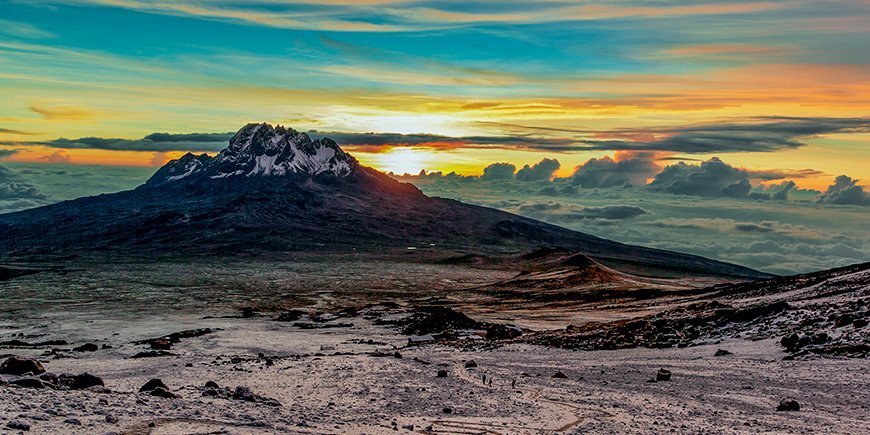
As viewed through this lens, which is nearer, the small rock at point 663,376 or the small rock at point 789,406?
the small rock at point 789,406

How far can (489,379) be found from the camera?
29828 mm

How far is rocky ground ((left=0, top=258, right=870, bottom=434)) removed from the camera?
19.9 meters

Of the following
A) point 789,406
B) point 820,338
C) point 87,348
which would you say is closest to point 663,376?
point 789,406

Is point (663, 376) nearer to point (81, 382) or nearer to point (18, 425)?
point (81, 382)

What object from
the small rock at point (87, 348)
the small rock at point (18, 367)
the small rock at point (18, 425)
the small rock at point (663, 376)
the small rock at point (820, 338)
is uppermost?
the small rock at point (18, 425)

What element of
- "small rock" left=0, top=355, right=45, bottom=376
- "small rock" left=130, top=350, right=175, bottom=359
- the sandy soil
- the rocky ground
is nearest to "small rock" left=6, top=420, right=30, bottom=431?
the rocky ground

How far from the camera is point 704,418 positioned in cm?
2173

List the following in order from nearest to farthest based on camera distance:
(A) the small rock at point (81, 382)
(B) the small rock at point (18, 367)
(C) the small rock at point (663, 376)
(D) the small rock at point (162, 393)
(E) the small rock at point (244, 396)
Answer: (D) the small rock at point (162, 393) < (E) the small rock at point (244, 396) < (A) the small rock at point (81, 382) < (B) the small rock at point (18, 367) < (C) the small rock at point (663, 376)

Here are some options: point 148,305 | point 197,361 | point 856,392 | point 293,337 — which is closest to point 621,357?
point 856,392

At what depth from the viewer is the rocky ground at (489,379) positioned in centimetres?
1991

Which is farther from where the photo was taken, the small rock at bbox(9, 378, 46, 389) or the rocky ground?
the small rock at bbox(9, 378, 46, 389)

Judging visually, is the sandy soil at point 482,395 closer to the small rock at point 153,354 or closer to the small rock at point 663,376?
the small rock at point 663,376

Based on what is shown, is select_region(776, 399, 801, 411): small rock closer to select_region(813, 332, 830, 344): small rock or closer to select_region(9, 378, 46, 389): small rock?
select_region(813, 332, 830, 344): small rock

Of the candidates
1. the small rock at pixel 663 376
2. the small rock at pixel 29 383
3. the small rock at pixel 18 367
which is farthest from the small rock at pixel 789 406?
the small rock at pixel 18 367
